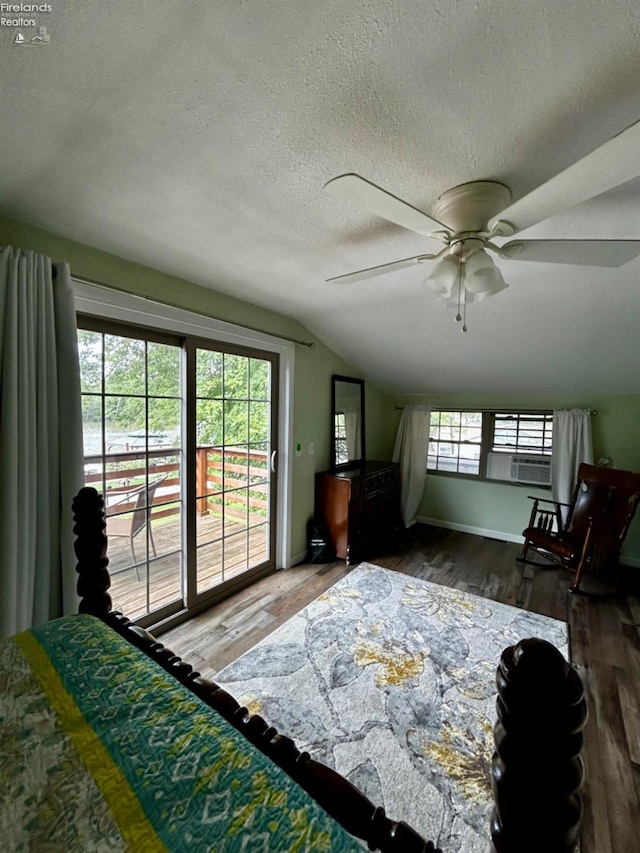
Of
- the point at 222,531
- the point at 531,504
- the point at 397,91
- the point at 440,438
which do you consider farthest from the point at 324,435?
the point at 397,91

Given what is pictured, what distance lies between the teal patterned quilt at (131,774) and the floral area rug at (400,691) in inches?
42.5

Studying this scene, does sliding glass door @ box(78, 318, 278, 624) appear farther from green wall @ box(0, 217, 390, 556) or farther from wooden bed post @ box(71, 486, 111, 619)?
wooden bed post @ box(71, 486, 111, 619)

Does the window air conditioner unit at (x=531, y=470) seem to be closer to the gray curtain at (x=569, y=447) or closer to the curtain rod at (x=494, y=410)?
the gray curtain at (x=569, y=447)

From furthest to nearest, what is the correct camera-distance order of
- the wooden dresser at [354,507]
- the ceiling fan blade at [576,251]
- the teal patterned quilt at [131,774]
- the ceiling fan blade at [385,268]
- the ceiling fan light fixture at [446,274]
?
the wooden dresser at [354,507]
the ceiling fan blade at [385,268]
the ceiling fan light fixture at [446,274]
the ceiling fan blade at [576,251]
the teal patterned quilt at [131,774]

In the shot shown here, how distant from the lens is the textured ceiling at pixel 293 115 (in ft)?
2.52

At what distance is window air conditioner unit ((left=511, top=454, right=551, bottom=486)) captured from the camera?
3.91 meters

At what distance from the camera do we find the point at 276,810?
0.63m

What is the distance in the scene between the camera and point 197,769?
2.29ft

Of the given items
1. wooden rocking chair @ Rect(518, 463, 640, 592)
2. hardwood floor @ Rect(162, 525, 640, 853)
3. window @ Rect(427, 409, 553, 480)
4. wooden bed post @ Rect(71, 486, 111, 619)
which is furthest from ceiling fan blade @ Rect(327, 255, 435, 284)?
window @ Rect(427, 409, 553, 480)

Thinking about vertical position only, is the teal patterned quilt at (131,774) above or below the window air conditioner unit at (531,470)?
below

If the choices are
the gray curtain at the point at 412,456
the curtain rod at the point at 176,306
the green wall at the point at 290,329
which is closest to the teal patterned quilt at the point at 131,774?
the curtain rod at the point at 176,306

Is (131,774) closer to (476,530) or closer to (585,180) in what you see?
(585,180)

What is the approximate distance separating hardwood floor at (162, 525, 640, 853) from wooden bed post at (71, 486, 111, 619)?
101cm

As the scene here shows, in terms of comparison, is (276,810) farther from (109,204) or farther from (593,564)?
(593,564)
